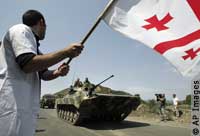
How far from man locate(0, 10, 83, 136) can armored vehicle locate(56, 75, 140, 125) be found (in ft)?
43.1

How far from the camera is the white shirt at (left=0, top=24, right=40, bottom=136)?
2.32 meters

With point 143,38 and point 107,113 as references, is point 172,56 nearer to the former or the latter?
point 143,38

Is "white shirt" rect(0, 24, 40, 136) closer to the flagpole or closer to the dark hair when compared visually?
the dark hair

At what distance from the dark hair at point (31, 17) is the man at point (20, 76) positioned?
0.14 m

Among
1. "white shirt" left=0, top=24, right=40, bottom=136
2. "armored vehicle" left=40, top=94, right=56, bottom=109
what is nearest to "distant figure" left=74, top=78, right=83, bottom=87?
"white shirt" left=0, top=24, right=40, bottom=136

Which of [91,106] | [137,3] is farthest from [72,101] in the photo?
[137,3]

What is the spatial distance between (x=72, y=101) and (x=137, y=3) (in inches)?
555

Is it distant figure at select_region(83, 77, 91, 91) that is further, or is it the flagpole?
distant figure at select_region(83, 77, 91, 91)

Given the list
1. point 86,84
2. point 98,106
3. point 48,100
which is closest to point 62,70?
point 98,106

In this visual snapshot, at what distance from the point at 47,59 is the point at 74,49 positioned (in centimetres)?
23

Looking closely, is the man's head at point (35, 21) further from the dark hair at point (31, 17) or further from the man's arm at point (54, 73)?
the man's arm at point (54, 73)

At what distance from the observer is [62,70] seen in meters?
3.01

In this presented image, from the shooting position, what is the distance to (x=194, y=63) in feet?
9.10

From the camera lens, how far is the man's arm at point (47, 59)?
2354mm
